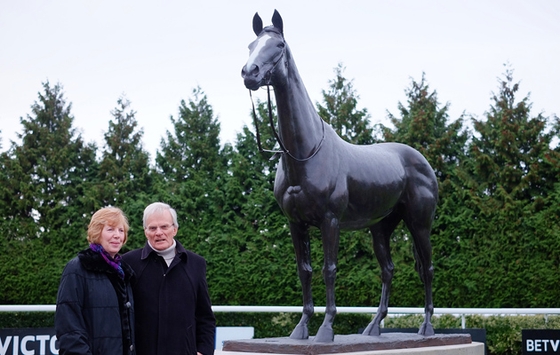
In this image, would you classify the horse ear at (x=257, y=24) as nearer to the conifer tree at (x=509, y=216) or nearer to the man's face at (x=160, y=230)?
the man's face at (x=160, y=230)

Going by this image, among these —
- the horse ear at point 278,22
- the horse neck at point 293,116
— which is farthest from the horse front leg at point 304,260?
the horse ear at point 278,22

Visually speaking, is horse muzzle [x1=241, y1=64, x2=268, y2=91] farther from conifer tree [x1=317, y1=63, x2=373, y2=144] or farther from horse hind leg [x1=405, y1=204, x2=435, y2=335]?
conifer tree [x1=317, y1=63, x2=373, y2=144]

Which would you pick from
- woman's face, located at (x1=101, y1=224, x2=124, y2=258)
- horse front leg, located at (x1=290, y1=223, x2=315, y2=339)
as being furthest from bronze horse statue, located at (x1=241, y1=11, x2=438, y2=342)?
woman's face, located at (x1=101, y1=224, x2=124, y2=258)

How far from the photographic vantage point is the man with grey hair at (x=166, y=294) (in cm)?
358

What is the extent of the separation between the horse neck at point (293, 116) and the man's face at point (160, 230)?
59.9 inches

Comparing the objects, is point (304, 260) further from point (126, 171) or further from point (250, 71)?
point (126, 171)

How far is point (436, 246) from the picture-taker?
1404 centimetres

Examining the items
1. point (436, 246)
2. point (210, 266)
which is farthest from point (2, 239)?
point (436, 246)

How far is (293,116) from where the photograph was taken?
498 cm

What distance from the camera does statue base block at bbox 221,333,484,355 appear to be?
475cm

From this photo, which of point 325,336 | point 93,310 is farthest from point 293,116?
point 93,310

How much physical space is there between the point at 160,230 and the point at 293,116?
167 cm

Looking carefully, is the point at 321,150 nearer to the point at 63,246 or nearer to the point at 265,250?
the point at 265,250

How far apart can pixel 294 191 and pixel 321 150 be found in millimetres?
359
